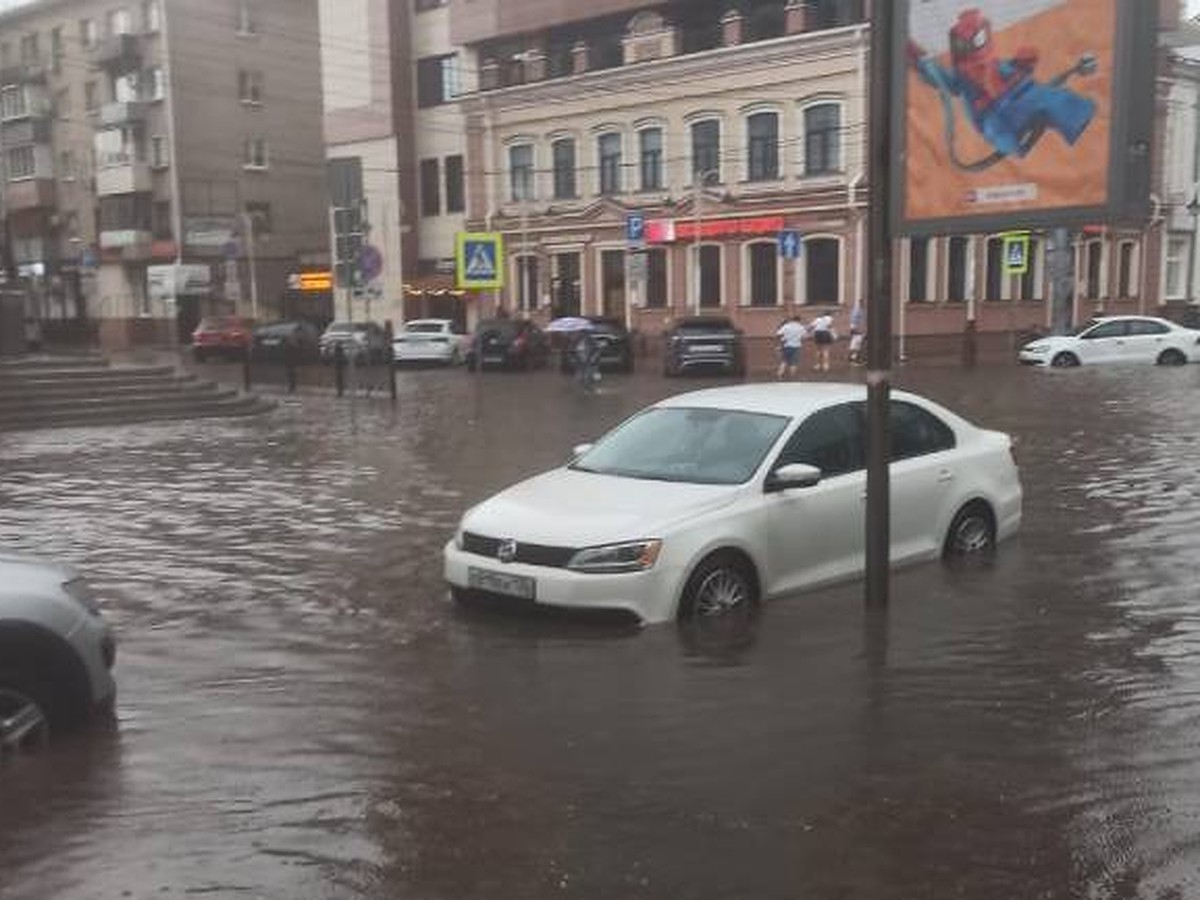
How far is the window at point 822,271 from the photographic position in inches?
1490

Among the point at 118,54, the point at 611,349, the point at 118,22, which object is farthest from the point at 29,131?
the point at 611,349

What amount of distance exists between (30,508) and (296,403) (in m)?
13.2

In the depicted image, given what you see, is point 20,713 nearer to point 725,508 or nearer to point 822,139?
point 725,508

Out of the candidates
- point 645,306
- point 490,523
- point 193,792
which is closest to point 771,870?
point 193,792

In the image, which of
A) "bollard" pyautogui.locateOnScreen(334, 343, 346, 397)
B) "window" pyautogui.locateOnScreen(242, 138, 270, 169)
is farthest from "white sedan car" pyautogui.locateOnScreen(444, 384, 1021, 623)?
"window" pyautogui.locateOnScreen(242, 138, 270, 169)

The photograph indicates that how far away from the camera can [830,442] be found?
8.33 metres

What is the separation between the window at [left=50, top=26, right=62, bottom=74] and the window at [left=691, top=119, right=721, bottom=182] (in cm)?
3463

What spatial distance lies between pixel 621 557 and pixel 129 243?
2086 inches

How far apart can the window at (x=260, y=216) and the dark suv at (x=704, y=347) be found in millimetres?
29673

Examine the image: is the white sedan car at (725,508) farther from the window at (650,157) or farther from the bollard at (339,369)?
the window at (650,157)

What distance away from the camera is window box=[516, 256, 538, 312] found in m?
45.6

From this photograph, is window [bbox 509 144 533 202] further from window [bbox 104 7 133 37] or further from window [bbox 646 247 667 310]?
window [bbox 104 7 133 37]

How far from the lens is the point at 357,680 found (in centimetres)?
673

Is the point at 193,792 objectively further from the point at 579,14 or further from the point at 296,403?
the point at 579,14
